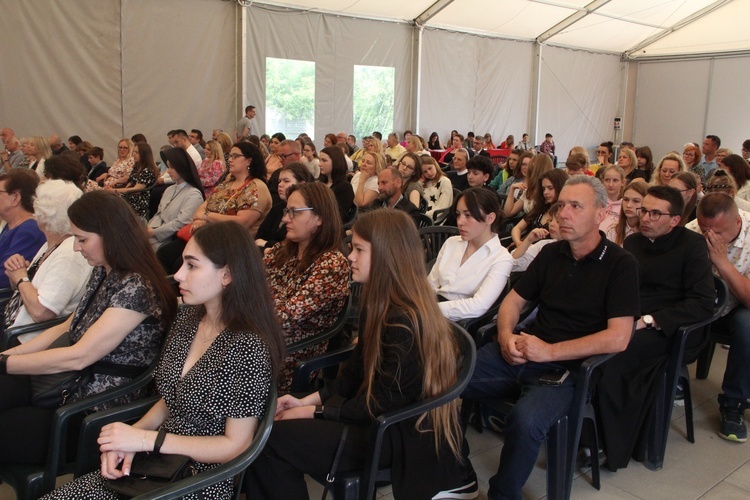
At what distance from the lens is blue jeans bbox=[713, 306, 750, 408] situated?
2.80 metres

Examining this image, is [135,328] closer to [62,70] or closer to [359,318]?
[359,318]

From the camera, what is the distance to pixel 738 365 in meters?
2.82

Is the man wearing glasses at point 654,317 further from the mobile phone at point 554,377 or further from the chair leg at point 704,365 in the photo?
the chair leg at point 704,365

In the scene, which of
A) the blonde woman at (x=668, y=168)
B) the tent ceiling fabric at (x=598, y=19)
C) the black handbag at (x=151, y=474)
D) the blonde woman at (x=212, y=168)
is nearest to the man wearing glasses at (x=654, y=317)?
the black handbag at (x=151, y=474)

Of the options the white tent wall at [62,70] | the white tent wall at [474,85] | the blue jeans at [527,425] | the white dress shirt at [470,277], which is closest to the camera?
the blue jeans at [527,425]

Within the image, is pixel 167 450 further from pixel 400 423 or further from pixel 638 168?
pixel 638 168

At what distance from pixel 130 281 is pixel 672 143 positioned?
1806cm

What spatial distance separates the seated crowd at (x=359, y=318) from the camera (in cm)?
168

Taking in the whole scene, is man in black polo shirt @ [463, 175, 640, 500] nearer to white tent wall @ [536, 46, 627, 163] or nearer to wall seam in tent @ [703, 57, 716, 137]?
white tent wall @ [536, 46, 627, 163]

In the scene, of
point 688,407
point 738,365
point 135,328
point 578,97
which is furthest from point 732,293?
point 578,97

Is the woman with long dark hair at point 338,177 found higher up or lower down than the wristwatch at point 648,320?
higher up

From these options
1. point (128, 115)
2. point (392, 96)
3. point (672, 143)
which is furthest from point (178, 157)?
point (672, 143)

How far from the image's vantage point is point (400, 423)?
1815 mm

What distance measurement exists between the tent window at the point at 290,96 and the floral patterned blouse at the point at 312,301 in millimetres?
9534
